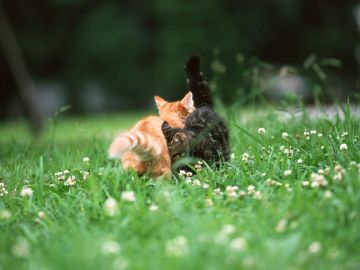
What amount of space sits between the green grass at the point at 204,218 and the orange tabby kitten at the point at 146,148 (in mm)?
148

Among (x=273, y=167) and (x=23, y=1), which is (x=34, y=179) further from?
(x=23, y=1)

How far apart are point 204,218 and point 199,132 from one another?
1.25 metres

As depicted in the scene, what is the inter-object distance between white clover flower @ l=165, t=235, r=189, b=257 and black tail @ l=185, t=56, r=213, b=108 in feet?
5.92

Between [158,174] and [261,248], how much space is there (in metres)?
1.30

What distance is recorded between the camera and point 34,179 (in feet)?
12.4

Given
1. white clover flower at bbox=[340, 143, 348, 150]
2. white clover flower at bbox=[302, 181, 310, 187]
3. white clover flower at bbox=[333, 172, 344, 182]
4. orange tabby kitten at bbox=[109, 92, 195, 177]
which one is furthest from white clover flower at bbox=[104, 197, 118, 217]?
white clover flower at bbox=[340, 143, 348, 150]

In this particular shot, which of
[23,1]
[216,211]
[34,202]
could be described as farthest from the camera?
[23,1]

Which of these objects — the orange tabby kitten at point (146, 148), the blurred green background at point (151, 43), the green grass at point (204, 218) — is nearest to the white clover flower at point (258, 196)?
the green grass at point (204, 218)

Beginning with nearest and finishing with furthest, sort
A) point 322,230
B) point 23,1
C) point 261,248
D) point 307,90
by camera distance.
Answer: point 261,248 → point 322,230 → point 307,90 → point 23,1

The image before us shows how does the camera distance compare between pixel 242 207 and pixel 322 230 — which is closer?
pixel 322 230

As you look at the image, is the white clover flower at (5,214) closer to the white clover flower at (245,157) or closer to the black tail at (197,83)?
the white clover flower at (245,157)

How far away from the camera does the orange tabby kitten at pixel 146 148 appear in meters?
2.98

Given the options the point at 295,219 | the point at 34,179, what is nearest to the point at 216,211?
the point at 295,219

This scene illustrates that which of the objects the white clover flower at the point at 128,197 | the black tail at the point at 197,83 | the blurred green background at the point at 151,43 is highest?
the black tail at the point at 197,83
